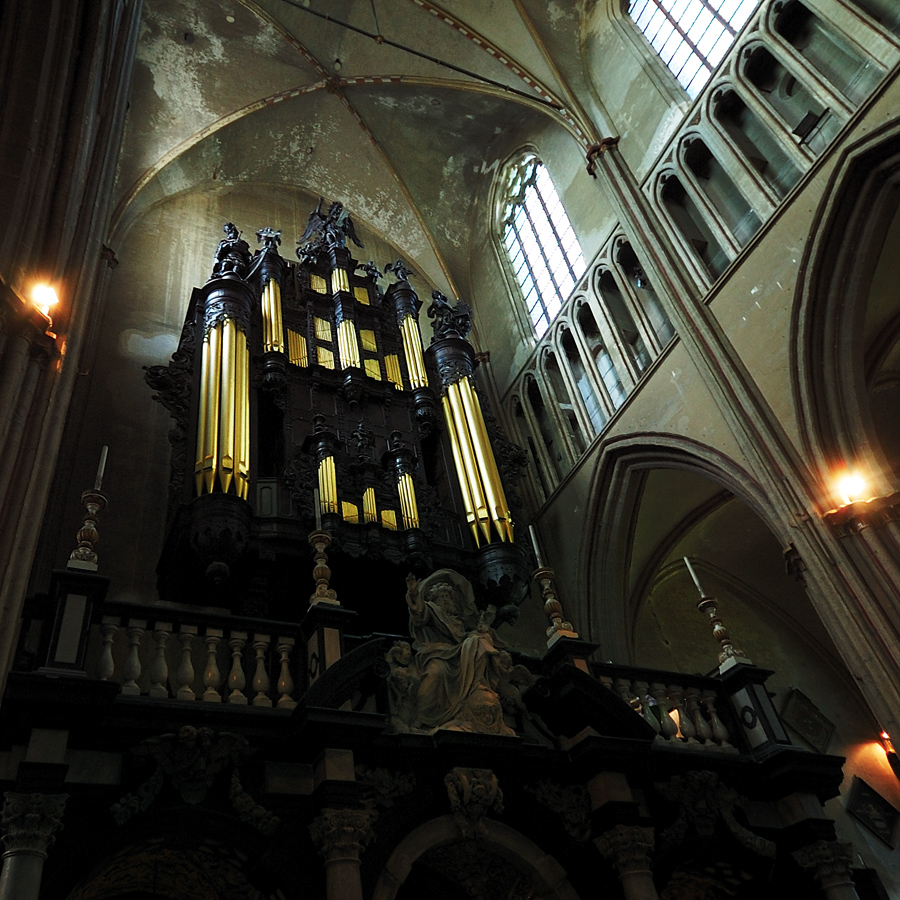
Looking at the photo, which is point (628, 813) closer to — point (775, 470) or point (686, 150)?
point (775, 470)

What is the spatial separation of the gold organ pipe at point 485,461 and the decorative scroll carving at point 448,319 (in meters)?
1.16

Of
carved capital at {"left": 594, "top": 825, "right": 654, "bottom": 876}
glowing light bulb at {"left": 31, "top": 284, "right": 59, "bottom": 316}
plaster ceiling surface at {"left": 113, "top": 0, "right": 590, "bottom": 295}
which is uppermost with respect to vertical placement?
plaster ceiling surface at {"left": 113, "top": 0, "right": 590, "bottom": 295}

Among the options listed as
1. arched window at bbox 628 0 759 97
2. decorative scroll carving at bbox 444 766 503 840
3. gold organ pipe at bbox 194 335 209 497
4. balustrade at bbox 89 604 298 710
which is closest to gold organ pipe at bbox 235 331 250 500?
gold organ pipe at bbox 194 335 209 497

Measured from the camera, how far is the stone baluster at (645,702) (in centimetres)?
744

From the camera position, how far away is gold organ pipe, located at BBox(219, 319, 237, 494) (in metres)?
8.55

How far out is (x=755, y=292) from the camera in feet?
30.8

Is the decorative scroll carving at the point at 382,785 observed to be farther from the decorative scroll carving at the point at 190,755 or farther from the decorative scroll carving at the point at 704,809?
the decorative scroll carving at the point at 704,809

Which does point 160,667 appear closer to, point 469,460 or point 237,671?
point 237,671

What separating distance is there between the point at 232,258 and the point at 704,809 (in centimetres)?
903

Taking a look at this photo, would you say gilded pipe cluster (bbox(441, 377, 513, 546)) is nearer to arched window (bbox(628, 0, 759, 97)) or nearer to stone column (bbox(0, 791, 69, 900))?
arched window (bbox(628, 0, 759, 97))

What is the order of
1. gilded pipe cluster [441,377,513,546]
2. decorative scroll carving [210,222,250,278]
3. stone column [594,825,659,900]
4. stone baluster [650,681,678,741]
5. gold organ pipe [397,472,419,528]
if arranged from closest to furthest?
stone column [594,825,659,900], stone baluster [650,681,678,741], gold organ pipe [397,472,419,528], gilded pipe cluster [441,377,513,546], decorative scroll carving [210,222,250,278]

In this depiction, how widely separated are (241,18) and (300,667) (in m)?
12.7

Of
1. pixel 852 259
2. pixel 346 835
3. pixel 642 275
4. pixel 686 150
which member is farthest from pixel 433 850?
pixel 686 150

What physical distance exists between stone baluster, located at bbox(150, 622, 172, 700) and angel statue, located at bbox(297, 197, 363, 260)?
8434 mm
